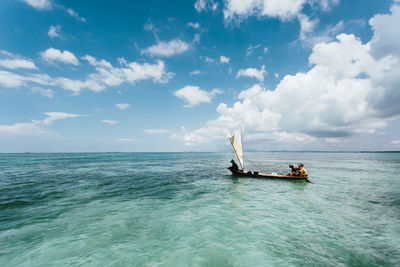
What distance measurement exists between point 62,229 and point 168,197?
8.66 meters

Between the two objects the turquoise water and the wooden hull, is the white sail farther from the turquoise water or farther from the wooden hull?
the turquoise water

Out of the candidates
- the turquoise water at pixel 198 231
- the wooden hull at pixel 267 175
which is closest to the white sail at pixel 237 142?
the wooden hull at pixel 267 175

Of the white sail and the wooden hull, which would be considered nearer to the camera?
the wooden hull

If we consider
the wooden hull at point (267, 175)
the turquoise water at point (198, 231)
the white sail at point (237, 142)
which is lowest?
the turquoise water at point (198, 231)

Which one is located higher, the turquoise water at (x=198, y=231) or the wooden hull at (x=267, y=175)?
the wooden hull at (x=267, y=175)

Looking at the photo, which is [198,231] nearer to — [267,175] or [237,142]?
[267,175]

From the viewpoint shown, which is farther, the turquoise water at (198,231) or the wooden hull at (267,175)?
the wooden hull at (267,175)

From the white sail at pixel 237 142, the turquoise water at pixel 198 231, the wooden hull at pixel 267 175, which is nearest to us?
the turquoise water at pixel 198 231

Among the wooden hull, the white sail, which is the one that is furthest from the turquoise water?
the white sail

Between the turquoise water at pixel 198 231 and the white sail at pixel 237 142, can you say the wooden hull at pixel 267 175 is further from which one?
the turquoise water at pixel 198 231

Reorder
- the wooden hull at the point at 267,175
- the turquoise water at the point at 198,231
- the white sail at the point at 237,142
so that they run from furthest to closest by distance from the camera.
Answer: the white sail at the point at 237,142 < the wooden hull at the point at 267,175 < the turquoise water at the point at 198,231

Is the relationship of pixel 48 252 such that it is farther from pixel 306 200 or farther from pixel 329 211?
pixel 306 200

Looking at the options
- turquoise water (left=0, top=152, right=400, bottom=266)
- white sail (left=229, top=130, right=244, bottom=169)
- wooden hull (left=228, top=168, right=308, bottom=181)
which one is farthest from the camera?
white sail (left=229, top=130, right=244, bottom=169)

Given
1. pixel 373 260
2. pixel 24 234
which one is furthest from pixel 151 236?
pixel 373 260
